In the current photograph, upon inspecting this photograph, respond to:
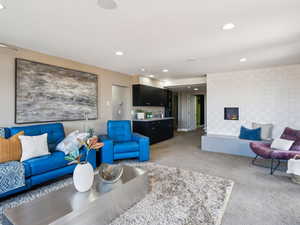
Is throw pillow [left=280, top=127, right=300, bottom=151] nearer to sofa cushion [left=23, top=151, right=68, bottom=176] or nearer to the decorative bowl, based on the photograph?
the decorative bowl

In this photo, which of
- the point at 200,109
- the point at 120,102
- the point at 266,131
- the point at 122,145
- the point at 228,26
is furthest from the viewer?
the point at 200,109

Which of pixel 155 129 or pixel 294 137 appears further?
pixel 155 129

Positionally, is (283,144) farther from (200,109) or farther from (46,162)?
(200,109)

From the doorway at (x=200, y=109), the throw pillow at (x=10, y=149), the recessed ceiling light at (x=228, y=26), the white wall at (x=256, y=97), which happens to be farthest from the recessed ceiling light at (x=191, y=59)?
the doorway at (x=200, y=109)

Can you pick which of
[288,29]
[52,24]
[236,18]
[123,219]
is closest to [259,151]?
[288,29]

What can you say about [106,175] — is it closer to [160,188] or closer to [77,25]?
[160,188]

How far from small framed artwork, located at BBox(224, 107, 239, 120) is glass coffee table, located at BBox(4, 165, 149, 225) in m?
4.04

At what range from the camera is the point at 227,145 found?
4.63m

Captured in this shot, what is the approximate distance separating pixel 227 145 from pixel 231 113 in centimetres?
110

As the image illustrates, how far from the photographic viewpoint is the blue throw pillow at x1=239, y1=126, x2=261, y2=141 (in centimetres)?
436

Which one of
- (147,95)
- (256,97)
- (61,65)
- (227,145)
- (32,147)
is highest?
(61,65)

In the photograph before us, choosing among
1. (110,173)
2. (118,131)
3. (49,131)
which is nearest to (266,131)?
(118,131)

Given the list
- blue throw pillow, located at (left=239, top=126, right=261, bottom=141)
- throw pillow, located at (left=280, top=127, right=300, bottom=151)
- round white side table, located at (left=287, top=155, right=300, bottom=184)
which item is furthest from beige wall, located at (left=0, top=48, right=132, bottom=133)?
throw pillow, located at (left=280, top=127, right=300, bottom=151)

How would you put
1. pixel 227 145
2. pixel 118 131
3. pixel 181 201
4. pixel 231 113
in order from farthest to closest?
1. pixel 231 113
2. pixel 227 145
3. pixel 118 131
4. pixel 181 201
